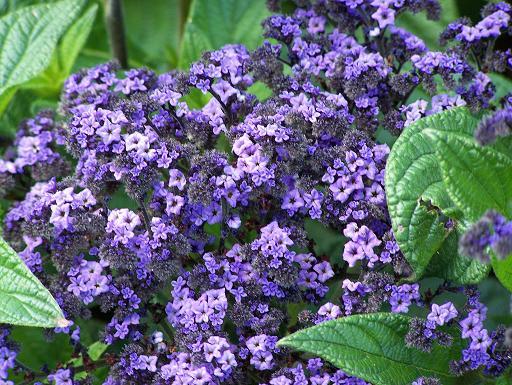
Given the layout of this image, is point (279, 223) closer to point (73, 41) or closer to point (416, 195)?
point (416, 195)

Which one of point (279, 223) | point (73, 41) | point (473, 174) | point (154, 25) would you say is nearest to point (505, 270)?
point (473, 174)

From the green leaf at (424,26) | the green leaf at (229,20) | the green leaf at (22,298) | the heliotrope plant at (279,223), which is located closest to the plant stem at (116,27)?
the green leaf at (229,20)

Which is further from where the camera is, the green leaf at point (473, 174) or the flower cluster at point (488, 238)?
the green leaf at point (473, 174)

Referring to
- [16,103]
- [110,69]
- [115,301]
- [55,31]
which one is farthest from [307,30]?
[16,103]

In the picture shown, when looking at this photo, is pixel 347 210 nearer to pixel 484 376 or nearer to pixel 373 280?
pixel 373 280

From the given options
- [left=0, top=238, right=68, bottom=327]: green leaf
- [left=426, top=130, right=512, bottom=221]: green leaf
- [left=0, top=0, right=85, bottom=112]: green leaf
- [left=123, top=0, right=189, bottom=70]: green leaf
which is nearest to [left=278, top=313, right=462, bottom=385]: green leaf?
[left=426, top=130, right=512, bottom=221]: green leaf

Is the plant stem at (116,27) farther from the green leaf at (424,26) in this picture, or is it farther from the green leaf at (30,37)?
the green leaf at (424,26)
